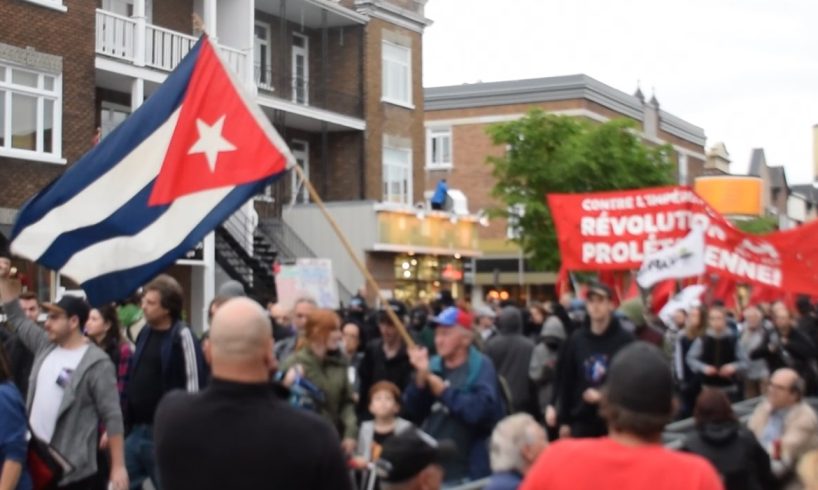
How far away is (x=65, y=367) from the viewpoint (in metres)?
8.42

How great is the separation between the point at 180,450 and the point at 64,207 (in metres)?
4.94

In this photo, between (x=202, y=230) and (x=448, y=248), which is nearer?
(x=202, y=230)

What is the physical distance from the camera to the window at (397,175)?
3841 cm

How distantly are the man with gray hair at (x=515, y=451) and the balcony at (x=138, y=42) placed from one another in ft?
71.1

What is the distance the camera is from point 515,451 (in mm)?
6230

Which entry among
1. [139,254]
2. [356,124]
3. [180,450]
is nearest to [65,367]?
[139,254]

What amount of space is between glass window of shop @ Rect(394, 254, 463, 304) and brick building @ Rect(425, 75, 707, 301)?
12.9 meters

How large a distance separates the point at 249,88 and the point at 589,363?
20.6 m

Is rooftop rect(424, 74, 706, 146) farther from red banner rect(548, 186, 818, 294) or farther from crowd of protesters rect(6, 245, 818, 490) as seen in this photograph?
crowd of protesters rect(6, 245, 818, 490)

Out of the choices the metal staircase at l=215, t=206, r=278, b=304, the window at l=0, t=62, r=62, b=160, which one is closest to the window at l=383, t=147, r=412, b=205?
the metal staircase at l=215, t=206, r=278, b=304

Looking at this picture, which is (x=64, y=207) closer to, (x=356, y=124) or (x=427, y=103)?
(x=356, y=124)

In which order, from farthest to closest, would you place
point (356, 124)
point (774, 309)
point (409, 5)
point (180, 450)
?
point (409, 5) → point (356, 124) → point (774, 309) → point (180, 450)

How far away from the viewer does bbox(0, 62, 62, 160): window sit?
81.7ft

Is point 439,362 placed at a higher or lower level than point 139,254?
lower
